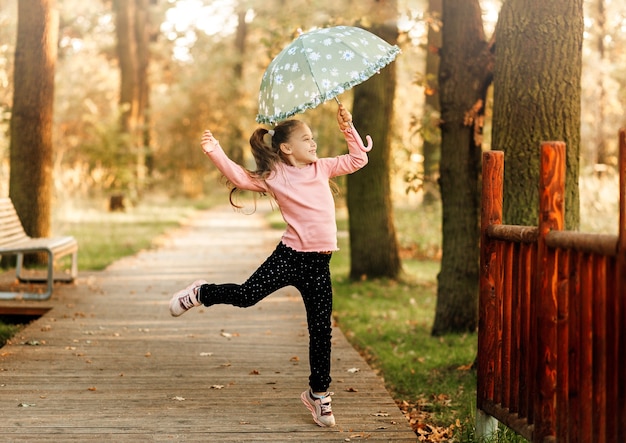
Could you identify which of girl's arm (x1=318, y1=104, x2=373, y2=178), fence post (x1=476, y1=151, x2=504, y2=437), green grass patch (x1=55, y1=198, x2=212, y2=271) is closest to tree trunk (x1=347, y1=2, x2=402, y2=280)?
green grass patch (x1=55, y1=198, x2=212, y2=271)

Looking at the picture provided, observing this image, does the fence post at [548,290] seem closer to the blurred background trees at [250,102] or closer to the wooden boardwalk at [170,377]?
the wooden boardwalk at [170,377]

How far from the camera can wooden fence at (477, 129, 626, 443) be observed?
10.8 feet

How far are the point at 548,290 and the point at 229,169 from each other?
1971 mm

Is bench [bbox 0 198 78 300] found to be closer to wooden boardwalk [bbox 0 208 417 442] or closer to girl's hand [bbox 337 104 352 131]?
wooden boardwalk [bbox 0 208 417 442]

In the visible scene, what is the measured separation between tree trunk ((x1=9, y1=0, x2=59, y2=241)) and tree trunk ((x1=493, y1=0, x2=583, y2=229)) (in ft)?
24.8

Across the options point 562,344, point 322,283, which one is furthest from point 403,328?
point 562,344

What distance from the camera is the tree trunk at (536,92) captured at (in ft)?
19.7

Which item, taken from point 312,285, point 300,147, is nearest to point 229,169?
point 300,147

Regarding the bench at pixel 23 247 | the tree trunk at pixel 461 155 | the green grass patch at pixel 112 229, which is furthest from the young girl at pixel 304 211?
the green grass patch at pixel 112 229

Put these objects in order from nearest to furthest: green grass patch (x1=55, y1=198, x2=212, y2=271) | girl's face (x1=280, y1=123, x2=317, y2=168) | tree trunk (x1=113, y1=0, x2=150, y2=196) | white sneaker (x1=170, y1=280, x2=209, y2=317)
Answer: girl's face (x1=280, y1=123, x2=317, y2=168)
white sneaker (x1=170, y1=280, x2=209, y2=317)
green grass patch (x1=55, y1=198, x2=212, y2=271)
tree trunk (x1=113, y1=0, x2=150, y2=196)

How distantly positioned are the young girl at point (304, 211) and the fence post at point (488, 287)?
788 millimetres

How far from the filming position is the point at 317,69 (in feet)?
16.1

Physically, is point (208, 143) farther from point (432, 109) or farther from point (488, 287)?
point (432, 109)

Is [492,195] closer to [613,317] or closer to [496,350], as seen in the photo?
[496,350]
